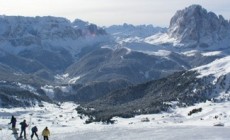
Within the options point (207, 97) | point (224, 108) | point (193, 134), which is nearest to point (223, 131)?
point (193, 134)

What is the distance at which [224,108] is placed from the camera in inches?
5408

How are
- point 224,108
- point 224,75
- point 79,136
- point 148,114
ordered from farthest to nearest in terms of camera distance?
point 224,75
point 148,114
point 224,108
point 79,136

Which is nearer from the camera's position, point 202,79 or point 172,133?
point 172,133

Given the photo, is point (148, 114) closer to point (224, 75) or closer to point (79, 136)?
point (224, 75)

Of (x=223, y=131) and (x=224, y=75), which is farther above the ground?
(x=224, y=75)

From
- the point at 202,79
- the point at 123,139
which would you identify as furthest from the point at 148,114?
the point at 123,139

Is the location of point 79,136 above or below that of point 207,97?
below

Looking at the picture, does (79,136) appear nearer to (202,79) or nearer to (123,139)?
(123,139)

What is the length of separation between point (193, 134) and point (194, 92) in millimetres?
104147

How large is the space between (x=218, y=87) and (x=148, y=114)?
1553 inches

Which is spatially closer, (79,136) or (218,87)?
(79,136)

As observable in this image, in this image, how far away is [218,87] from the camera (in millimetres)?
180375

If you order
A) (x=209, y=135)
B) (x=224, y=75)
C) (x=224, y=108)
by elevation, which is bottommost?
(x=209, y=135)

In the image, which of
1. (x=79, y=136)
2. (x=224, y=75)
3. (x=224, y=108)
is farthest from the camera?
(x=224, y=75)
